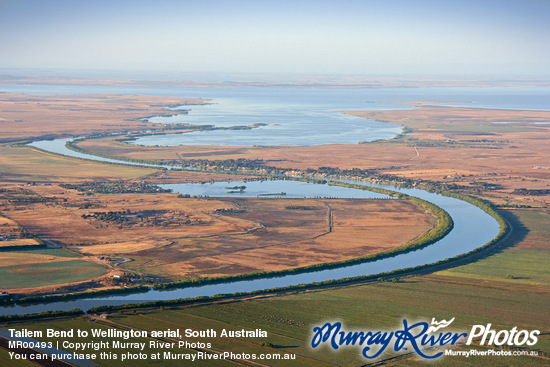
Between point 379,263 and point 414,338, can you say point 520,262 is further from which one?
point 414,338

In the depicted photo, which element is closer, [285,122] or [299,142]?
[299,142]

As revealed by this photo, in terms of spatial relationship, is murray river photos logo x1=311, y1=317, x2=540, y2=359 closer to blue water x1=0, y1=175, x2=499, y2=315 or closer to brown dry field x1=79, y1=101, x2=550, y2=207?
blue water x1=0, y1=175, x2=499, y2=315

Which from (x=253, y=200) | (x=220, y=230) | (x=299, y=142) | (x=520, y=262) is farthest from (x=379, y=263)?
(x=299, y=142)

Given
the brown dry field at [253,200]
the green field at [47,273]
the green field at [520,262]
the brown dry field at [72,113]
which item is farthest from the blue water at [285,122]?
the green field at [47,273]

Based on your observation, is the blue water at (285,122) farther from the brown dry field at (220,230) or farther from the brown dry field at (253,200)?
the brown dry field at (220,230)

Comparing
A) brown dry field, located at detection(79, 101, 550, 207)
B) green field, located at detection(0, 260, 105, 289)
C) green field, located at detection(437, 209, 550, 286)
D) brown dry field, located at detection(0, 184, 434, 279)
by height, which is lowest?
green field, located at detection(0, 260, 105, 289)

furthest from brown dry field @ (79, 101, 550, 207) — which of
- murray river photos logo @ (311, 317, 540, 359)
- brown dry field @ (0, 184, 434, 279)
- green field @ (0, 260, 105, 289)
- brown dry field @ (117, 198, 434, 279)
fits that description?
green field @ (0, 260, 105, 289)
